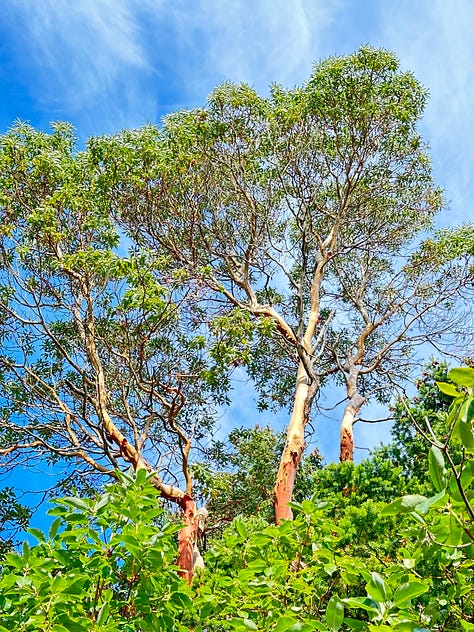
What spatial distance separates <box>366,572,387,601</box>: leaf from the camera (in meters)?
1.88

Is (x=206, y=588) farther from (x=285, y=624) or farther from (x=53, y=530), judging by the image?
(x=285, y=624)

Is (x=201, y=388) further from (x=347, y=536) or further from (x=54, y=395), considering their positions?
(x=347, y=536)

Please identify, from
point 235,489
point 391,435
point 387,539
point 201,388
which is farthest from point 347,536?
point 235,489

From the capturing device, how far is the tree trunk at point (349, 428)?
11669 mm

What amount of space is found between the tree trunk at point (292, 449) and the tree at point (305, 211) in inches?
1.0

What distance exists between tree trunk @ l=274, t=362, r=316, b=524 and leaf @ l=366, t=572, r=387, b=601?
280 inches

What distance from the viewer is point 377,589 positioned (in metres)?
1.89

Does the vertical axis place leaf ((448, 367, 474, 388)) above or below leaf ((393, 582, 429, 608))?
above

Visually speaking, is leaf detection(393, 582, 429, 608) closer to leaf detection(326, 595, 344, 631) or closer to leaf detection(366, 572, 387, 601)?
leaf detection(366, 572, 387, 601)

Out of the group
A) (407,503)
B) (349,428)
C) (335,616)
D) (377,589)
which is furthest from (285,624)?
(349,428)

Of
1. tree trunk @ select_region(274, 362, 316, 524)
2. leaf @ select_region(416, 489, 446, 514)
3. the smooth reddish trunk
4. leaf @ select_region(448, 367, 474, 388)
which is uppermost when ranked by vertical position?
tree trunk @ select_region(274, 362, 316, 524)

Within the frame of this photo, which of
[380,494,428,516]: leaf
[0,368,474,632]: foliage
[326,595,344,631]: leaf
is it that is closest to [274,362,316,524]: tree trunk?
[0,368,474,632]: foliage

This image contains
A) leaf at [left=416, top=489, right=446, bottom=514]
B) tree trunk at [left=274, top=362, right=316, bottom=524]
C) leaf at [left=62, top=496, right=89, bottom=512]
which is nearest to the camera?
leaf at [left=416, top=489, right=446, bottom=514]

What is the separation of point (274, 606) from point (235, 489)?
9.36m
